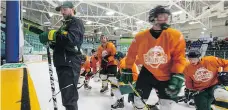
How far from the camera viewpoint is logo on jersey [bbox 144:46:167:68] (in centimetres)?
166

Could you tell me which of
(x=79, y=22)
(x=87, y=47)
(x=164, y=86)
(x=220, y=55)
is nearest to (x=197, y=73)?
(x=164, y=86)

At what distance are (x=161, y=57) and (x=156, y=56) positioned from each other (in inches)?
1.4

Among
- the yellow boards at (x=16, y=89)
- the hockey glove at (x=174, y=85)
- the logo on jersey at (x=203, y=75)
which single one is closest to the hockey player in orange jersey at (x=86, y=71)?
the logo on jersey at (x=203, y=75)

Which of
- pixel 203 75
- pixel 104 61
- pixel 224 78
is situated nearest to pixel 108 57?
pixel 104 61

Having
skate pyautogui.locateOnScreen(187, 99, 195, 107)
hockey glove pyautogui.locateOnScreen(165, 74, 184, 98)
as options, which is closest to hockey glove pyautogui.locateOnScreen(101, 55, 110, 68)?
skate pyautogui.locateOnScreen(187, 99, 195, 107)

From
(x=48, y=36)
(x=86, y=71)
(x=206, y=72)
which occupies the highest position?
(x=48, y=36)

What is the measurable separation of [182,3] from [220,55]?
8.68m

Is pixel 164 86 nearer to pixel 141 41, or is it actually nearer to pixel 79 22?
pixel 141 41

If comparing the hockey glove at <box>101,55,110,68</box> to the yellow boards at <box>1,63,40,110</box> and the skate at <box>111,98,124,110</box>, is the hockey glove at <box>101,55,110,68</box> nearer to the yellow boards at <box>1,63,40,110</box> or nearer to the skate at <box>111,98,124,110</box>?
the skate at <box>111,98,124,110</box>

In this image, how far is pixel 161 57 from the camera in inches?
65.9

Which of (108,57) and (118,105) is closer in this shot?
(118,105)

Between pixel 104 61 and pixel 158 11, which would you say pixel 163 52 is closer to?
pixel 158 11

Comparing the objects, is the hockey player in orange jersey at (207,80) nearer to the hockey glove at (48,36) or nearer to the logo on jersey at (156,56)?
the logo on jersey at (156,56)

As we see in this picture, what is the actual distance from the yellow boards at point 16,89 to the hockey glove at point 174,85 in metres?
0.85
